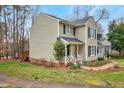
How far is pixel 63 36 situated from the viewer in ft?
45.3

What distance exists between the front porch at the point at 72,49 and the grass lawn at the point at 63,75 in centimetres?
194

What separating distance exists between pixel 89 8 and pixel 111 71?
343 cm

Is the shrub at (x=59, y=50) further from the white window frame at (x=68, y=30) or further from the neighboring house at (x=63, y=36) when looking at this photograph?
the white window frame at (x=68, y=30)

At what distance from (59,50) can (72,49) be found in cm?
221

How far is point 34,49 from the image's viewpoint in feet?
40.9

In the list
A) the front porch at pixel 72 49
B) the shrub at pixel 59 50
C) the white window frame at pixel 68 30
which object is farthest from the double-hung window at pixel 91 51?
the shrub at pixel 59 50

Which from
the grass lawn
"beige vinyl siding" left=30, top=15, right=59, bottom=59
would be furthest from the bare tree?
the grass lawn

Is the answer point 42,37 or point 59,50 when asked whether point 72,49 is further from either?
point 42,37

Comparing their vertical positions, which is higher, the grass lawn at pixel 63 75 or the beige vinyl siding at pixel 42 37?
the beige vinyl siding at pixel 42 37

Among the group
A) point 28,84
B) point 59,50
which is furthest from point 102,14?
point 28,84

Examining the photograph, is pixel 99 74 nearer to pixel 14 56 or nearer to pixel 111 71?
pixel 111 71

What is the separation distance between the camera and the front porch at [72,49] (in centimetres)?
1286

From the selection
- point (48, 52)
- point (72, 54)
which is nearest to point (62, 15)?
point (48, 52)
